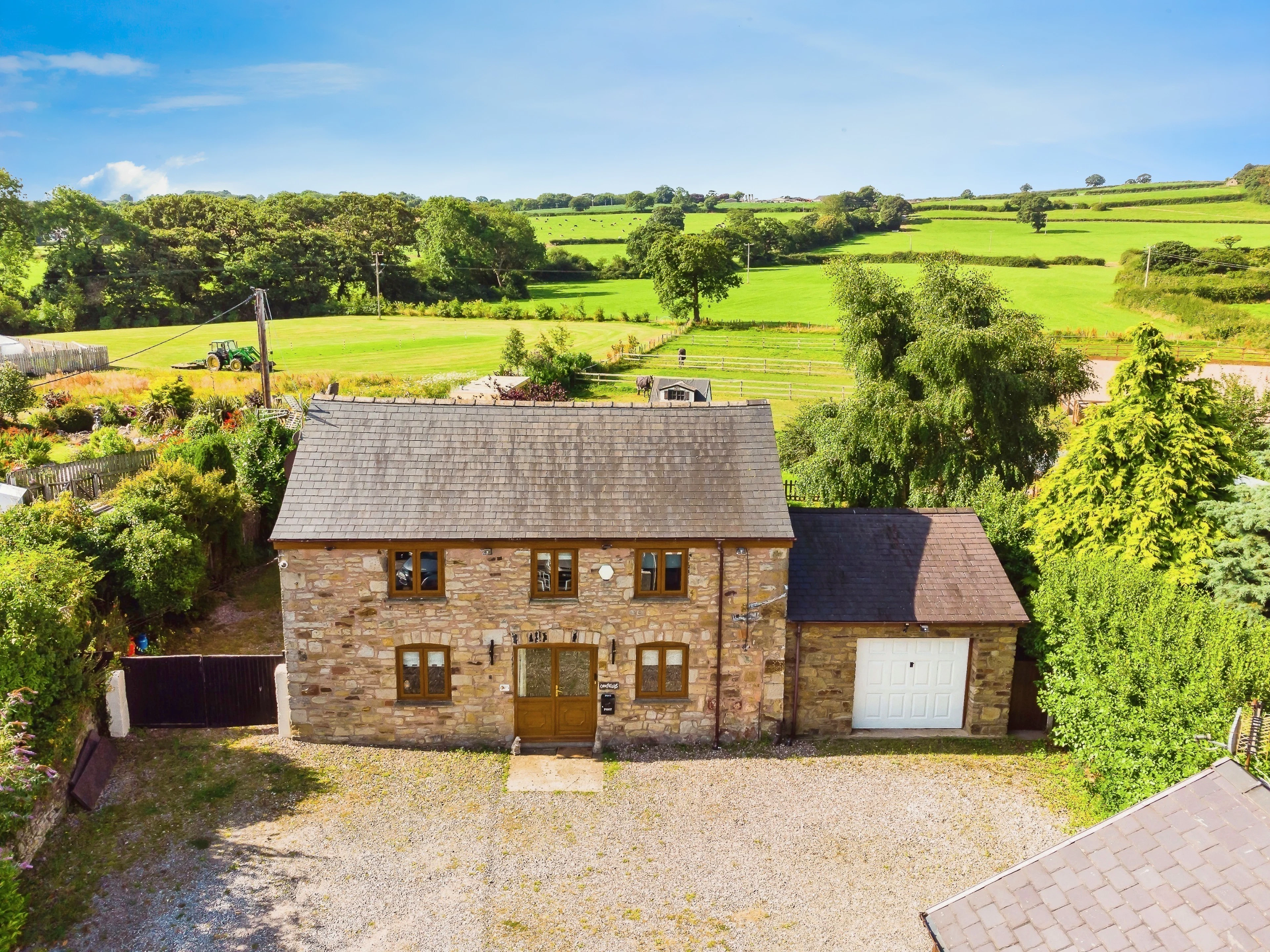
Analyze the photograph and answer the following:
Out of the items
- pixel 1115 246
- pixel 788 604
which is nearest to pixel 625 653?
pixel 788 604

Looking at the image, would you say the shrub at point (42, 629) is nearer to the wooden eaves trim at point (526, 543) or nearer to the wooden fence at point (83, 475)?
the wooden eaves trim at point (526, 543)

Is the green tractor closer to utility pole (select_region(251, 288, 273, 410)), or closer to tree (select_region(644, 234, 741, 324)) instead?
utility pole (select_region(251, 288, 273, 410))

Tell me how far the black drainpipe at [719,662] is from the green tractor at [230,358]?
43719 millimetres

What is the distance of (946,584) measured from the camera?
17812 millimetres

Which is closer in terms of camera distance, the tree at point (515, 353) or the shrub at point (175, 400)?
the shrub at point (175, 400)

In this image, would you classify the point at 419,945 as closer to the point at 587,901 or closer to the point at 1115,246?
the point at 587,901

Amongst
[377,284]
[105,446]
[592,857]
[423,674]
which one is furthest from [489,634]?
[377,284]

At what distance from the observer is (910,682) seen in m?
17.8

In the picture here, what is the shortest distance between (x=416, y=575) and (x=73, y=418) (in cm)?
2790

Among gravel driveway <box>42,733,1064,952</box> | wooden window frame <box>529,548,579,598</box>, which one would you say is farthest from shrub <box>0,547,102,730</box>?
wooden window frame <box>529,548,579,598</box>

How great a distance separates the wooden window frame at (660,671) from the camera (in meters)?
17.0

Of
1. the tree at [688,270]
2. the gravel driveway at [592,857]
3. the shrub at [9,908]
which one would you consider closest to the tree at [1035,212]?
the tree at [688,270]

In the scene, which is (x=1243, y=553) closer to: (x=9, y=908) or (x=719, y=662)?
(x=719, y=662)

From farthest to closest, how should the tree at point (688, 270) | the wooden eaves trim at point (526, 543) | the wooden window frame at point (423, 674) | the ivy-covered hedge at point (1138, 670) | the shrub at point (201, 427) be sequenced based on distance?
the tree at point (688, 270)
the shrub at point (201, 427)
the wooden window frame at point (423, 674)
the wooden eaves trim at point (526, 543)
the ivy-covered hedge at point (1138, 670)
